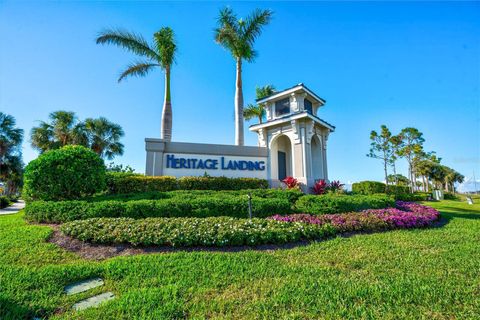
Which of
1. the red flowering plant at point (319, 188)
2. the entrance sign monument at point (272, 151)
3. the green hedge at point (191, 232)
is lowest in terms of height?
the green hedge at point (191, 232)

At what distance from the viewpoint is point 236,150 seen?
47.7 feet

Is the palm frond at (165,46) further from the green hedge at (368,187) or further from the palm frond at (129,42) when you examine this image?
the green hedge at (368,187)

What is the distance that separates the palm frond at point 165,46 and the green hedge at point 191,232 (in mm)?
12399

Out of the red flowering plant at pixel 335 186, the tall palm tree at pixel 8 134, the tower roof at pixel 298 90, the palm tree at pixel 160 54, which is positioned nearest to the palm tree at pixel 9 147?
the tall palm tree at pixel 8 134

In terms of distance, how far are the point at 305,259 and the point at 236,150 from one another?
34.9ft

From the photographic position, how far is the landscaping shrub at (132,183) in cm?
1131

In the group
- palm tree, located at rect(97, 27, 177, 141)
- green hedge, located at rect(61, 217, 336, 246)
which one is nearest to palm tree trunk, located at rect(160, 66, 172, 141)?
palm tree, located at rect(97, 27, 177, 141)

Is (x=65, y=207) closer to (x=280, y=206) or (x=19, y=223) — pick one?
(x=19, y=223)

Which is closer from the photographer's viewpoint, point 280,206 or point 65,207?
point 65,207

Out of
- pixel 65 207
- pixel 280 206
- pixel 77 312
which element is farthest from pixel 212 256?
pixel 65 207

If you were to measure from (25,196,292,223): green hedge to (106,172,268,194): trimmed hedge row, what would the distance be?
393cm

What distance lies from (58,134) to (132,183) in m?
19.2

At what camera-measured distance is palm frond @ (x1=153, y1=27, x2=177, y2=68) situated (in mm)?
15352

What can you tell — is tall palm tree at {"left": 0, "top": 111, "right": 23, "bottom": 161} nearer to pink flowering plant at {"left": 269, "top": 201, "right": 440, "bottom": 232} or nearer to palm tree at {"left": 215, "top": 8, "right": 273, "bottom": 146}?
palm tree at {"left": 215, "top": 8, "right": 273, "bottom": 146}
